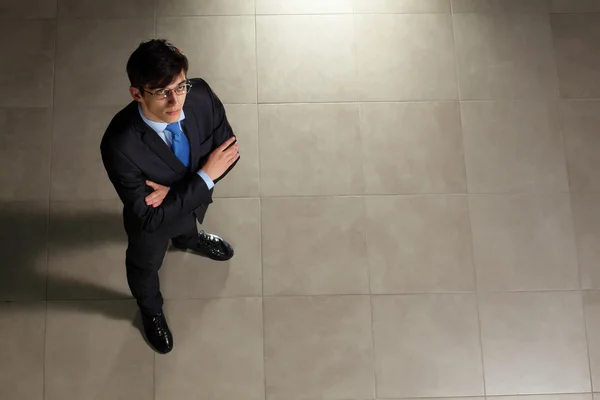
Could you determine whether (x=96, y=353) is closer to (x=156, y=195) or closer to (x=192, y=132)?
(x=156, y=195)

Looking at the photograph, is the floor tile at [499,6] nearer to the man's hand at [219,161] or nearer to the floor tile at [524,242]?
the floor tile at [524,242]

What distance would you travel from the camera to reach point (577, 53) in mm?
2434

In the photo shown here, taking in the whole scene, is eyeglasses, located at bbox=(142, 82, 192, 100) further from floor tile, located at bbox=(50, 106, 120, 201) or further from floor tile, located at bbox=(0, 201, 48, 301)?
floor tile, located at bbox=(0, 201, 48, 301)

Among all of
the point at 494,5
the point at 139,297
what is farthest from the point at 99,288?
the point at 494,5

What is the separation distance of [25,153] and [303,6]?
1.31 meters

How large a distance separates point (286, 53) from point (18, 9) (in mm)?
1152

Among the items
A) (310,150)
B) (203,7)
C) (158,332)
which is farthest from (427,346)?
(203,7)

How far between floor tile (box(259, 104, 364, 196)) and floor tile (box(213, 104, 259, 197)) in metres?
0.03

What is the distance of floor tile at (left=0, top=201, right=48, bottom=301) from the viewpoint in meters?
2.13

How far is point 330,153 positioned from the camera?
90.4 inches

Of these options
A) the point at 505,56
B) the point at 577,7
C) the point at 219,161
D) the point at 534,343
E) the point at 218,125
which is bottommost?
the point at 534,343

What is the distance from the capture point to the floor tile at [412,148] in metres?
2.29

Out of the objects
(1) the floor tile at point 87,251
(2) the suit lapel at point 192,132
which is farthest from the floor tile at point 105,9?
(2) the suit lapel at point 192,132

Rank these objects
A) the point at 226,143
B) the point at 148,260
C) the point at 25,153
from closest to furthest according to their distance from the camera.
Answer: the point at 226,143 < the point at 148,260 < the point at 25,153
